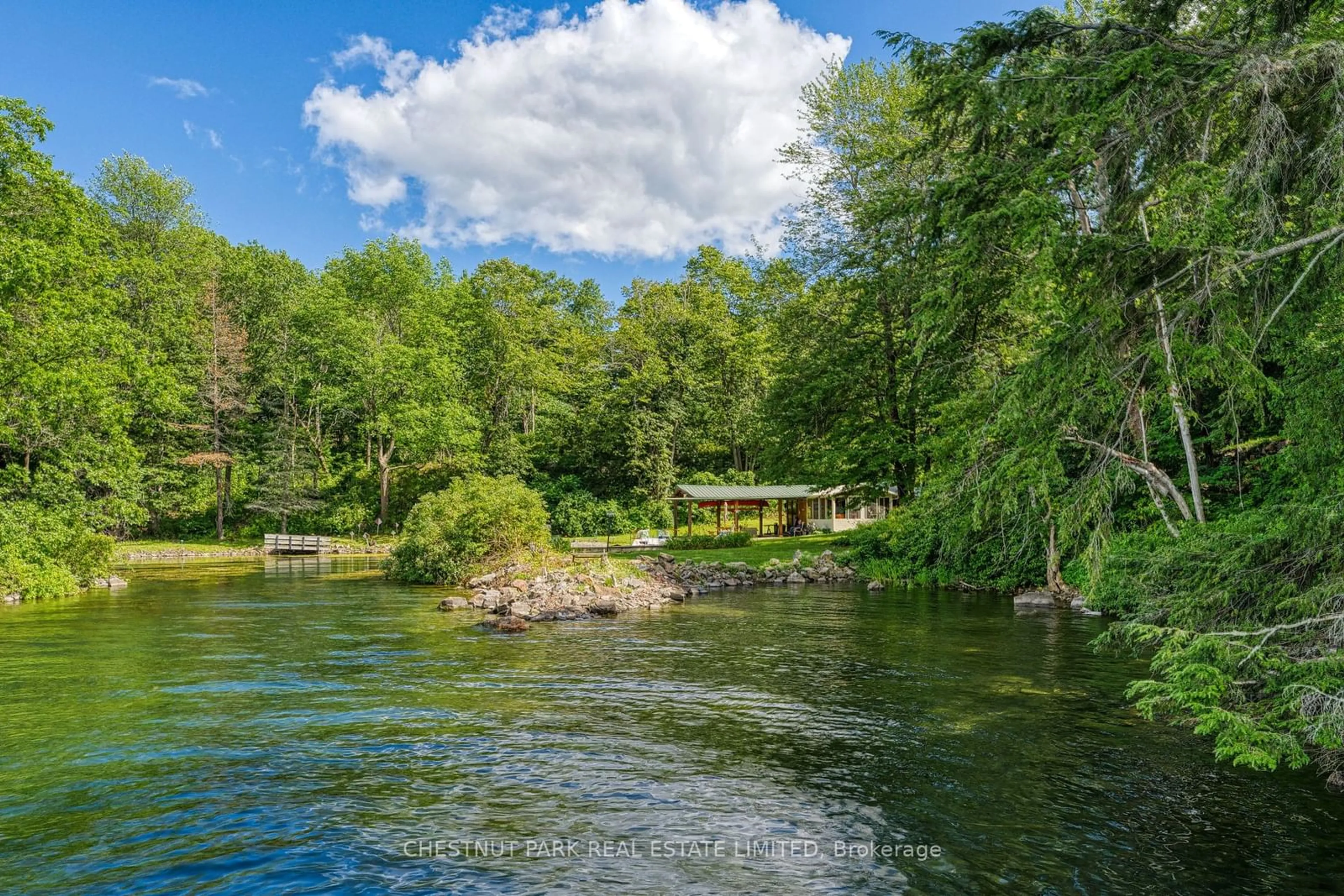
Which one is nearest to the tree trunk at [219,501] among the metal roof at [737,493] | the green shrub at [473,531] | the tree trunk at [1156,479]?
the green shrub at [473,531]

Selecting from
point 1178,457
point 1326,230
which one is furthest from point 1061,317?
point 1178,457

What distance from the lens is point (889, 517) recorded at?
28.1 m

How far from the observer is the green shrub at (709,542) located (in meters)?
39.2

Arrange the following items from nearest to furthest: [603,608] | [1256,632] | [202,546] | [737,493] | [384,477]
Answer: [1256,632] < [603,608] < [737,493] < [202,546] < [384,477]

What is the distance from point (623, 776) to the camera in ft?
24.3

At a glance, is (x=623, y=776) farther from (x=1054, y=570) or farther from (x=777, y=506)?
(x=777, y=506)

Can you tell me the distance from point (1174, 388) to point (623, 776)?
6.22 meters

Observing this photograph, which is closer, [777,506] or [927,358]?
[927,358]

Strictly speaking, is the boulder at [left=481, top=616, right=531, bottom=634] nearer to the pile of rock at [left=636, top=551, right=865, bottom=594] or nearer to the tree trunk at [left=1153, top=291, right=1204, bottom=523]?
the pile of rock at [left=636, top=551, right=865, bottom=594]

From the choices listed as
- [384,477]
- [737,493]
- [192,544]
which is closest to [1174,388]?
[737,493]

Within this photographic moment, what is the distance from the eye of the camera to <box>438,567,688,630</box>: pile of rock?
18594 mm

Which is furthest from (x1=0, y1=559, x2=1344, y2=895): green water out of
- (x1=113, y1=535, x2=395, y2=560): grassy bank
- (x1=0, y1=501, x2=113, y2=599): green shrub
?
(x1=113, y1=535, x2=395, y2=560): grassy bank

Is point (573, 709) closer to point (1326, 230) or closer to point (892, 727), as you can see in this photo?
point (892, 727)

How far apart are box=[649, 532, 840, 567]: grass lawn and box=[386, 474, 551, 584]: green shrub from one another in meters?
7.16
